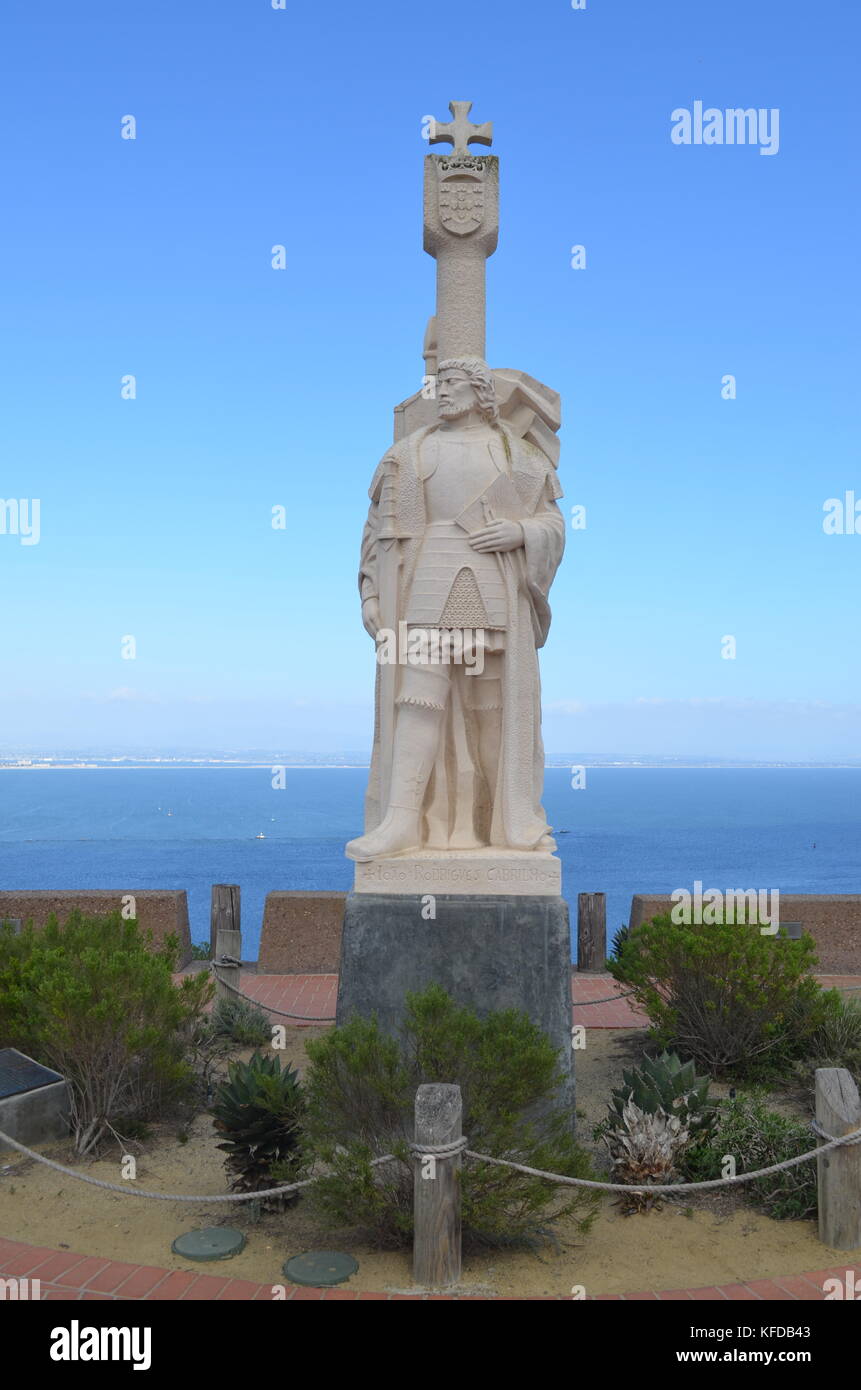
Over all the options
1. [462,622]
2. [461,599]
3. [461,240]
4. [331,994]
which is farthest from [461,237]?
[331,994]

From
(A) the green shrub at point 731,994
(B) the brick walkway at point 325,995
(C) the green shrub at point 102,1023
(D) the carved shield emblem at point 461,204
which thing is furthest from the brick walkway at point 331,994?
(D) the carved shield emblem at point 461,204

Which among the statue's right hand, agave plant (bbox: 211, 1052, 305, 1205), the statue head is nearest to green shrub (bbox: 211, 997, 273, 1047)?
agave plant (bbox: 211, 1052, 305, 1205)

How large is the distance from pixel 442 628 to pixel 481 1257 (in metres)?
3.27

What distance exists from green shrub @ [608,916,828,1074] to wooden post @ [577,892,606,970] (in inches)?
141

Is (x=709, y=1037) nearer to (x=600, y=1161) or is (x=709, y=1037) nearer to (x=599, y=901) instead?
(x=600, y=1161)

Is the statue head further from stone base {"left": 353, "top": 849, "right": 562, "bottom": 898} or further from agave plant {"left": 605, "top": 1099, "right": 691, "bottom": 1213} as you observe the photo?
agave plant {"left": 605, "top": 1099, "right": 691, "bottom": 1213}

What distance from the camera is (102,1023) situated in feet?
18.7

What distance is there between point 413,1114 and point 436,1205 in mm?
518

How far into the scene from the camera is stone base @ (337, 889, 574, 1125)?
5832mm

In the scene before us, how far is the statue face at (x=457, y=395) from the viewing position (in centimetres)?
645

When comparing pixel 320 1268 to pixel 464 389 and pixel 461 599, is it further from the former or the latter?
pixel 464 389

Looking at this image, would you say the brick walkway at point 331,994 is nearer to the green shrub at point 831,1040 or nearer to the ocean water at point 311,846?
the green shrub at point 831,1040

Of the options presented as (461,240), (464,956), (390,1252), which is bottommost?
(390,1252)

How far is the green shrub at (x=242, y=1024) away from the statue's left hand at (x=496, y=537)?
13.2 feet
